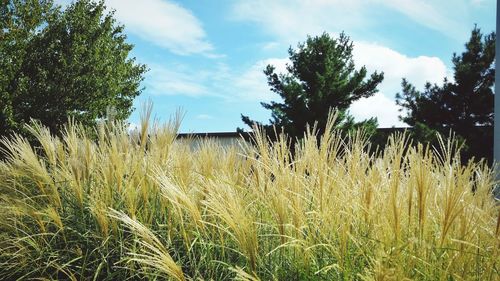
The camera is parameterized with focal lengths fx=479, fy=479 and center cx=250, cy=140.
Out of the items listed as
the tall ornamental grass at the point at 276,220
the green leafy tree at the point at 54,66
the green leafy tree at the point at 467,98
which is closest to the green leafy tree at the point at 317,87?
the green leafy tree at the point at 467,98

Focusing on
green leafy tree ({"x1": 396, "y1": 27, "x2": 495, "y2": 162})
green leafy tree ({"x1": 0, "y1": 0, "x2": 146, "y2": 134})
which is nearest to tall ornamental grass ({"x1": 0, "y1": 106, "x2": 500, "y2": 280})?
green leafy tree ({"x1": 0, "y1": 0, "x2": 146, "y2": 134})

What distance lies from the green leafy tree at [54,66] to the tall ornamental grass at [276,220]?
46.4 ft

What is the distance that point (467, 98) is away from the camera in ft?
59.5

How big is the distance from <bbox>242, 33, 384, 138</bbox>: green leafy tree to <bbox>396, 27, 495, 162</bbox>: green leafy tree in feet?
6.89

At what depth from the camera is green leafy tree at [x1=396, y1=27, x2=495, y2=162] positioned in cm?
1778

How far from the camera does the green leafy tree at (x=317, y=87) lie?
19125 mm

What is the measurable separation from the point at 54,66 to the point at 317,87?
10.00m

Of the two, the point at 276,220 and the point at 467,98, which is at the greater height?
the point at 467,98

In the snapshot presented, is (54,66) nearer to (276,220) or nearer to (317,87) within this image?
(317,87)

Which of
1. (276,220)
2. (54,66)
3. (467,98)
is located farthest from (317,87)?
(276,220)

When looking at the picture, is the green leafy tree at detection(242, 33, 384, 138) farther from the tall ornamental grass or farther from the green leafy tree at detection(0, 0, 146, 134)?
the tall ornamental grass

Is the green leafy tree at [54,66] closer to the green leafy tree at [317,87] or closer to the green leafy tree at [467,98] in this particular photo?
the green leafy tree at [317,87]

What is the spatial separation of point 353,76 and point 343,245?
18.6m

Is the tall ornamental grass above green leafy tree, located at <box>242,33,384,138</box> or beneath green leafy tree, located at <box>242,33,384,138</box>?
beneath
